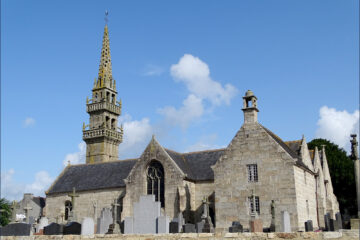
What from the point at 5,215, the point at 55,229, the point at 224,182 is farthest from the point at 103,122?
the point at 55,229

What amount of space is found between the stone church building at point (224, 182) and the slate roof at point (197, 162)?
36mm

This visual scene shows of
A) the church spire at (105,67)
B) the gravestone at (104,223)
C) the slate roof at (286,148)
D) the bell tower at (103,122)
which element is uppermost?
the church spire at (105,67)

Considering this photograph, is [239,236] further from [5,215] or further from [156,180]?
[5,215]

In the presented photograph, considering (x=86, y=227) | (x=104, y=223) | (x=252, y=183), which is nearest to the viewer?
(x=86, y=227)

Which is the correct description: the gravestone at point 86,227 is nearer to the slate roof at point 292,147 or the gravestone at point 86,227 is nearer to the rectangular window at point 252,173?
the rectangular window at point 252,173

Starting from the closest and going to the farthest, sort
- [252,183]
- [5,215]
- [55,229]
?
[55,229] < [252,183] < [5,215]

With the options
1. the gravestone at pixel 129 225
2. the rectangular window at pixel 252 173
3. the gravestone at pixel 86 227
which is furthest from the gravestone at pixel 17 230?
the rectangular window at pixel 252 173

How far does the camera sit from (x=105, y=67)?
68438mm

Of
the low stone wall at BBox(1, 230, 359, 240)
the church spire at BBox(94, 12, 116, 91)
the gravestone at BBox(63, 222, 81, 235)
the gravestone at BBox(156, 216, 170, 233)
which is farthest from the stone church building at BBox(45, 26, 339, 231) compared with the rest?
the church spire at BBox(94, 12, 116, 91)

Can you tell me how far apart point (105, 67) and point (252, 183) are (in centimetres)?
4427

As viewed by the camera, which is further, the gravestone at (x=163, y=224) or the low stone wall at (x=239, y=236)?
the gravestone at (x=163, y=224)

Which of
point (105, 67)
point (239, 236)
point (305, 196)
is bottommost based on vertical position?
point (239, 236)

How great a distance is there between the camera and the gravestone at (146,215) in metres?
22.2

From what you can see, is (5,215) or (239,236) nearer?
(239,236)
